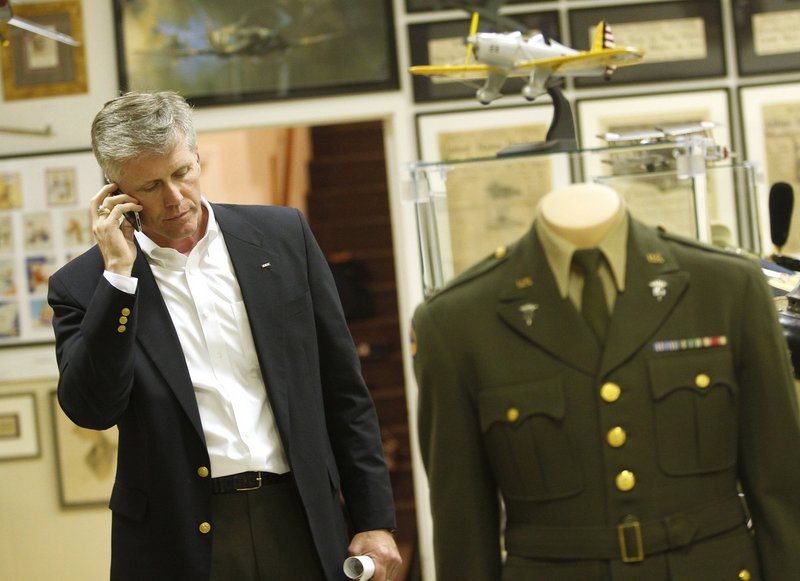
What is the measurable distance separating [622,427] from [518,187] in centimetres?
→ 78

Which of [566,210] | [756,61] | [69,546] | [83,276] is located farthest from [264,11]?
[566,210]

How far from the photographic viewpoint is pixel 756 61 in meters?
4.92

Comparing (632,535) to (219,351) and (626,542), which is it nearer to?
(626,542)

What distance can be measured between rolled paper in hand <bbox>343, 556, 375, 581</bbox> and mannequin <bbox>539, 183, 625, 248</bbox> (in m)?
0.91

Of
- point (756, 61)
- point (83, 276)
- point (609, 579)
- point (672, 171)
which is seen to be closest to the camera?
point (609, 579)

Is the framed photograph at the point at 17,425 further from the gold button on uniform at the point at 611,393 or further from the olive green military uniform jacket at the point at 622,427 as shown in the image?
the gold button on uniform at the point at 611,393

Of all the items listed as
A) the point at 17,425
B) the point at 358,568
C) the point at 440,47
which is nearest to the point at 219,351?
the point at 358,568

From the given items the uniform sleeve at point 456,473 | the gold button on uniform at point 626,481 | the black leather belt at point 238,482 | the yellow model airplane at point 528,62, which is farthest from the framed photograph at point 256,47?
the gold button on uniform at point 626,481

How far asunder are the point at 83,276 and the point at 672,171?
3.95 ft

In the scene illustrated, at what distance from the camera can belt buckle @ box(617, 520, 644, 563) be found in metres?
1.58

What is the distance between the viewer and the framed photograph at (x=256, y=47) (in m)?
5.00

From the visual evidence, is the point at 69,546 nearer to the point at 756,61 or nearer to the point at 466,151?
the point at 466,151

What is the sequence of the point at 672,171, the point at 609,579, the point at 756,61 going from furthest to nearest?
1. the point at 756,61
2. the point at 672,171
3. the point at 609,579

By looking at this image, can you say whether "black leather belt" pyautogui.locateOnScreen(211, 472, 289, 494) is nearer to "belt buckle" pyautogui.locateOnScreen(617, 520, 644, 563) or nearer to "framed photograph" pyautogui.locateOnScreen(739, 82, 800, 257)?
"belt buckle" pyautogui.locateOnScreen(617, 520, 644, 563)
